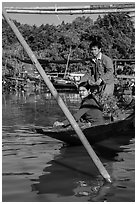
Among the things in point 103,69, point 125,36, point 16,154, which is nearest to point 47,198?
point 16,154

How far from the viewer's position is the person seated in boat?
18.2ft

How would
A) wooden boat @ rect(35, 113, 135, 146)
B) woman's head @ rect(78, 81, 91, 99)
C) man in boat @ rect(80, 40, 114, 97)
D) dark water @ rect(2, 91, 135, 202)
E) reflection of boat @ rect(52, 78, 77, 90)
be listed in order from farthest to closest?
1. reflection of boat @ rect(52, 78, 77, 90)
2. man in boat @ rect(80, 40, 114, 97)
3. woman's head @ rect(78, 81, 91, 99)
4. wooden boat @ rect(35, 113, 135, 146)
5. dark water @ rect(2, 91, 135, 202)

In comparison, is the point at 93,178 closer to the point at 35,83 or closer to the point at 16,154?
the point at 16,154

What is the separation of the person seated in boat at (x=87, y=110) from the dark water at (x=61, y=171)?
1.26 ft

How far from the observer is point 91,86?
554 centimetres

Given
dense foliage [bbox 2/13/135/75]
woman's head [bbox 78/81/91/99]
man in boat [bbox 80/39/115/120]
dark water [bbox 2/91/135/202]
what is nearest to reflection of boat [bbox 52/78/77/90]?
dense foliage [bbox 2/13/135/75]

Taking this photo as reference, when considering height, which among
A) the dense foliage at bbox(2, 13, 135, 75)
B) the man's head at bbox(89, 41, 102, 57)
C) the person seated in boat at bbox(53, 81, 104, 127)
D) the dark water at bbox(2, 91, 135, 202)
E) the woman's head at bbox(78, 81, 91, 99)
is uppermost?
the dense foliage at bbox(2, 13, 135, 75)

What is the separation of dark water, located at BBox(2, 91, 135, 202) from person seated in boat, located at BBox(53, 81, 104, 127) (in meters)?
0.38

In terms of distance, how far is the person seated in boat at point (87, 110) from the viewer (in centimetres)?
555

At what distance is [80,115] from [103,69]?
2.65ft

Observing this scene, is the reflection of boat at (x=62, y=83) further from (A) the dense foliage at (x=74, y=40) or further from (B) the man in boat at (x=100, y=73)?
(B) the man in boat at (x=100, y=73)

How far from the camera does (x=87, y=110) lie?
18.6 ft

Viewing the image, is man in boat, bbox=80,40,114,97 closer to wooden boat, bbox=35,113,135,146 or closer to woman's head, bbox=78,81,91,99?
woman's head, bbox=78,81,91,99

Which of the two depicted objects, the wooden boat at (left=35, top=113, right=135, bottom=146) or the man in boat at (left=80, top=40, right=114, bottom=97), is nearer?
the wooden boat at (left=35, top=113, right=135, bottom=146)
